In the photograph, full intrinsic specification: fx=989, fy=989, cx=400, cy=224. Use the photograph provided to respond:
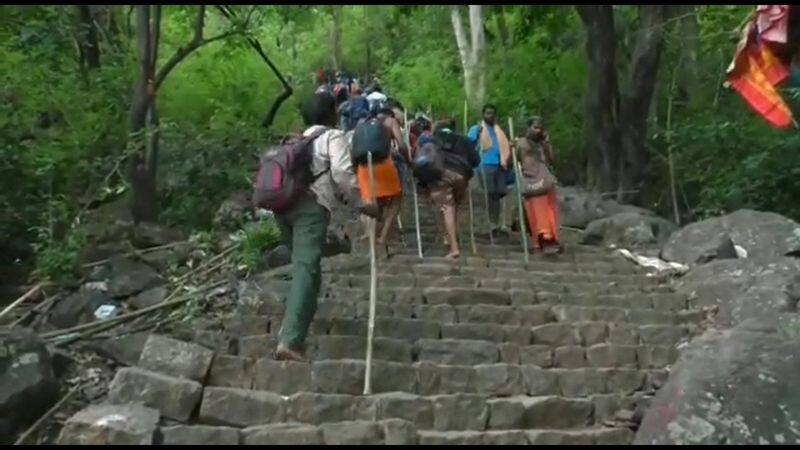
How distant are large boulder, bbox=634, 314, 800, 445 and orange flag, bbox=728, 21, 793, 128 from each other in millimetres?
1402

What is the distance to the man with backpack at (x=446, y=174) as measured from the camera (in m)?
10.5

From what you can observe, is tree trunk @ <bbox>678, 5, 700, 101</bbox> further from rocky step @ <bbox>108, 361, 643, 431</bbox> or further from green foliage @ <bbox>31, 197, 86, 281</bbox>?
rocky step @ <bbox>108, 361, 643, 431</bbox>

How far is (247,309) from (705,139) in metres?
9.37

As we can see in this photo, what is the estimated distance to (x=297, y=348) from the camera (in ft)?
21.9

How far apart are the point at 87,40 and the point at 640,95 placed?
858cm

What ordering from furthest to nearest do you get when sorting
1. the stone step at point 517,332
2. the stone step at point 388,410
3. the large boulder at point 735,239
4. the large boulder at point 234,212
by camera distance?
1. the large boulder at point 234,212
2. the large boulder at point 735,239
3. the stone step at point 517,332
4. the stone step at point 388,410

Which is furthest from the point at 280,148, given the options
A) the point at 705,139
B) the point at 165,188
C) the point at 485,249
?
the point at 705,139

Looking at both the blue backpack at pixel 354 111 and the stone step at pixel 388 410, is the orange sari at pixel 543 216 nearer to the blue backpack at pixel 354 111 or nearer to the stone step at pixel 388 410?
the blue backpack at pixel 354 111

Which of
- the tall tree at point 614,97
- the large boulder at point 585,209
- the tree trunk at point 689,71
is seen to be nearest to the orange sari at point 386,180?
the large boulder at point 585,209

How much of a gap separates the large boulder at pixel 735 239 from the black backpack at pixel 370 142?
3.55 meters

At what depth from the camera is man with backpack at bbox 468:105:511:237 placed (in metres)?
12.7

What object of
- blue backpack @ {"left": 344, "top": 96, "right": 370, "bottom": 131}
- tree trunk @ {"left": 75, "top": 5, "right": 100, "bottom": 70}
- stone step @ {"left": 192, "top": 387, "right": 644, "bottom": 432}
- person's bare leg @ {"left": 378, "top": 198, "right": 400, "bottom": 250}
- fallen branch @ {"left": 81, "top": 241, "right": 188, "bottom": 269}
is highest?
tree trunk @ {"left": 75, "top": 5, "right": 100, "bottom": 70}

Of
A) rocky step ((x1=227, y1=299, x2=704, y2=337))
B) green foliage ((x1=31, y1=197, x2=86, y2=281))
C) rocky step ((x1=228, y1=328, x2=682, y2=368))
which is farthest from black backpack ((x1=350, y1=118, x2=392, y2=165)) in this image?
green foliage ((x1=31, y1=197, x2=86, y2=281))

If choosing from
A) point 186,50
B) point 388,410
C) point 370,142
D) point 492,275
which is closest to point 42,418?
point 388,410
